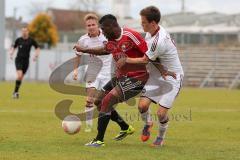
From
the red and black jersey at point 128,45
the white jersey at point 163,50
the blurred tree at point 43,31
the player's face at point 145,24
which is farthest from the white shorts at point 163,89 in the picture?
the blurred tree at point 43,31

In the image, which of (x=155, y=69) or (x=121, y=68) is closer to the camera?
(x=121, y=68)

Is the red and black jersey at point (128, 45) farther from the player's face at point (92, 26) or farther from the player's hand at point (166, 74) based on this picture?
the player's face at point (92, 26)

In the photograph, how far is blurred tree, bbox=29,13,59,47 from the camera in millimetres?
77938

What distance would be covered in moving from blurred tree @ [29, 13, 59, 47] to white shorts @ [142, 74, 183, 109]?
66060 millimetres

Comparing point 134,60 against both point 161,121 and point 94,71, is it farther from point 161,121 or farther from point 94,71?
point 94,71

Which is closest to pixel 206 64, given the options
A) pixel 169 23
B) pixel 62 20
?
pixel 169 23

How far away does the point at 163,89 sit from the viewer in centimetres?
1205

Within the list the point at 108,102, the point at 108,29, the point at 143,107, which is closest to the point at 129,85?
the point at 108,102

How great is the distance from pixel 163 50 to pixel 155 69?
677mm

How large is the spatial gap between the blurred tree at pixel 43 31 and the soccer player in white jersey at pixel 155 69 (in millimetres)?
66085

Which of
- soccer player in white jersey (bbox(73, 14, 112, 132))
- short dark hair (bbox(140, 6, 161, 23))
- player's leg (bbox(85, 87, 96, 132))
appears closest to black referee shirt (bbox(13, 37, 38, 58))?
soccer player in white jersey (bbox(73, 14, 112, 132))

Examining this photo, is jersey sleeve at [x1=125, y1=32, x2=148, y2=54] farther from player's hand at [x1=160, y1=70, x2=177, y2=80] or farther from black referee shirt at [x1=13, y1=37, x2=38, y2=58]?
black referee shirt at [x1=13, y1=37, x2=38, y2=58]

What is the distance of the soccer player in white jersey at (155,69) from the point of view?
11.3 meters

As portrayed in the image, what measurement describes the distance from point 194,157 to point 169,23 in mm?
67538
